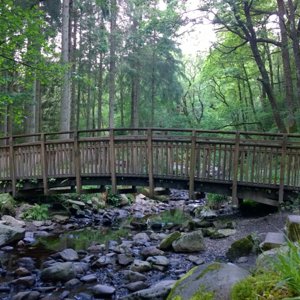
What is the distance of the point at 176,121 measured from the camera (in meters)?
23.6

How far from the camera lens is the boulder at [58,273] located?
624 cm

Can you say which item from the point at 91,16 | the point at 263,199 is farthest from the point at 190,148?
the point at 91,16

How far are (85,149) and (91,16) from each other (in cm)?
1078

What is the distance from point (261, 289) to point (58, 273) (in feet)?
14.8

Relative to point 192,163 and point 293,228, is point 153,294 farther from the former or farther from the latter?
point 192,163

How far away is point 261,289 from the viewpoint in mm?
2639

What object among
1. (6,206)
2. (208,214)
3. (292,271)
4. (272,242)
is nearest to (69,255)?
(272,242)

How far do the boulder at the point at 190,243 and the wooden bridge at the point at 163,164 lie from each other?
1834 millimetres

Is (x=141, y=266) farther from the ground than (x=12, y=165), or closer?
closer

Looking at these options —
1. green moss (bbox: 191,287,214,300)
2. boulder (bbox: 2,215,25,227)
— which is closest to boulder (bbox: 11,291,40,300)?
green moss (bbox: 191,287,214,300)

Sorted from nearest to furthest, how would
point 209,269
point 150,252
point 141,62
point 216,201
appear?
point 209,269, point 150,252, point 216,201, point 141,62

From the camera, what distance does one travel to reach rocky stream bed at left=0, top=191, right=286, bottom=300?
591 cm

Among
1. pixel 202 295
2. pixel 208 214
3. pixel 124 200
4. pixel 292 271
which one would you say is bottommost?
pixel 124 200

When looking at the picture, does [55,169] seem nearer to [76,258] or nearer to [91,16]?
[76,258]
